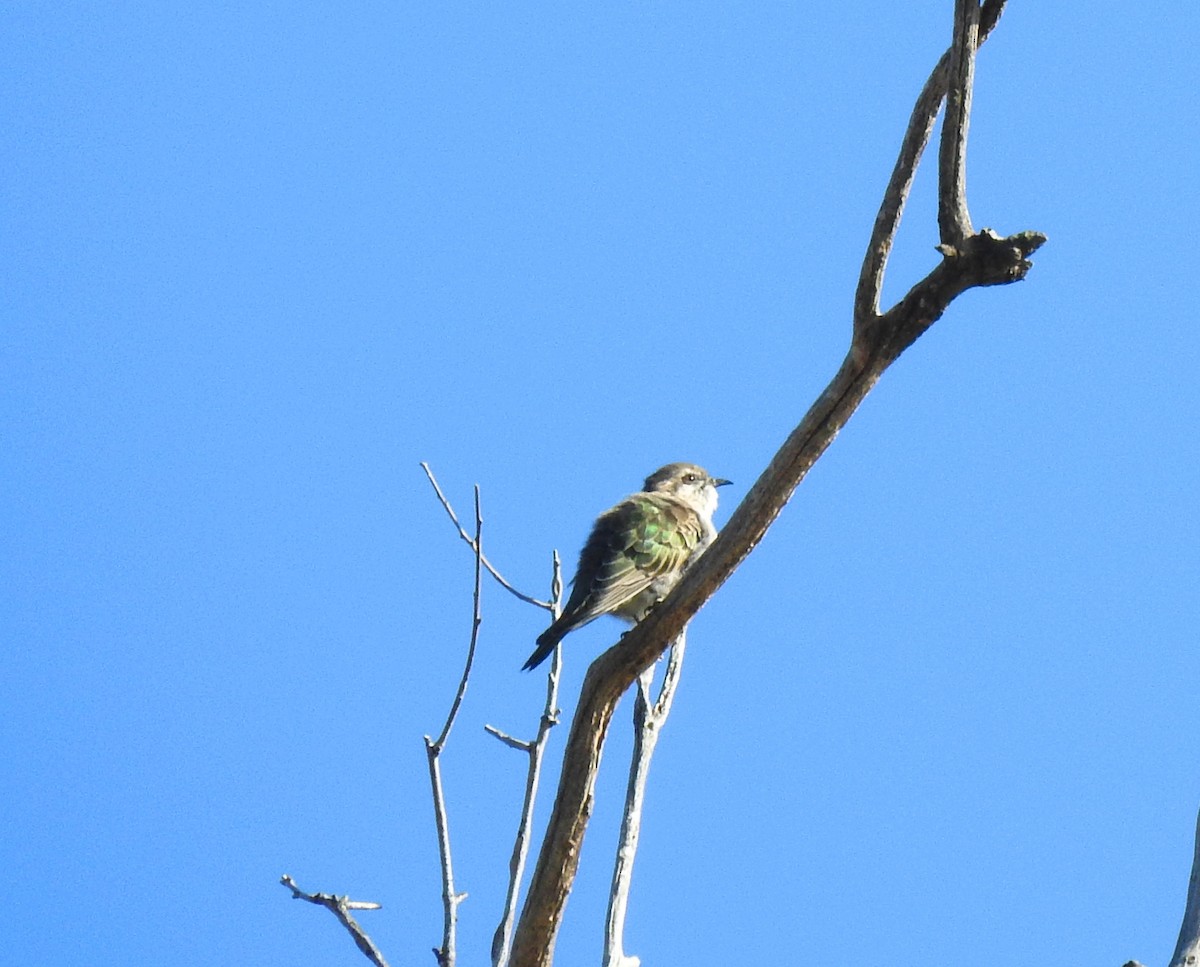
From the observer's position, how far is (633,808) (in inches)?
204

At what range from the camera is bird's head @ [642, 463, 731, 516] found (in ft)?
32.3

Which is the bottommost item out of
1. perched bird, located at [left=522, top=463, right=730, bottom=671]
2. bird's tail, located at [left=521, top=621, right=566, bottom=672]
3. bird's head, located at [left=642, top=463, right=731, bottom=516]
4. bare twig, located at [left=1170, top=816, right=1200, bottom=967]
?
bare twig, located at [left=1170, top=816, right=1200, bottom=967]

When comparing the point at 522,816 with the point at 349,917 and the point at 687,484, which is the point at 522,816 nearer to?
the point at 349,917

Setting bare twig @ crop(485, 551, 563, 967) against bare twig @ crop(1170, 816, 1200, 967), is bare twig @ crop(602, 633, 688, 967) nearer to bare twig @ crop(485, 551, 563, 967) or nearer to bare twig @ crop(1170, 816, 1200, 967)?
bare twig @ crop(485, 551, 563, 967)

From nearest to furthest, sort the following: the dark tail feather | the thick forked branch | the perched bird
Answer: the thick forked branch, the dark tail feather, the perched bird

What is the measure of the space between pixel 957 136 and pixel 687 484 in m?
6.14

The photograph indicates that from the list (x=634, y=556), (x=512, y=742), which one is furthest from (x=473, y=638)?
(x=634, y=556)

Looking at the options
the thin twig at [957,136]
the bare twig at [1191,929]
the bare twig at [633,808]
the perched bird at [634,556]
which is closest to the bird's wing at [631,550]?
the perched bird at [634,556]

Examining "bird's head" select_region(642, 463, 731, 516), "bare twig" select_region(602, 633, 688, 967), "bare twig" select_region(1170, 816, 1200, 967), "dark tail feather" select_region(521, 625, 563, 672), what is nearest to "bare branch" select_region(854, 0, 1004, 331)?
"bare twig" select_region(602, 633, 688, 967)

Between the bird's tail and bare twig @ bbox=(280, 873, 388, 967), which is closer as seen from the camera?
bare twig @ bbox=(280, 873, 388, 967)

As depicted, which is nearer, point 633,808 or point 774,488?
point 774,488

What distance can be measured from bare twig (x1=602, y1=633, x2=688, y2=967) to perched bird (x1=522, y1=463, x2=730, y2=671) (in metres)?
1.49

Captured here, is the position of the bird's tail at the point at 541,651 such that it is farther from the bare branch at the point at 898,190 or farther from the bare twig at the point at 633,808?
the bare branch at the point at 898,190

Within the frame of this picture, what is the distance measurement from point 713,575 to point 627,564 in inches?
138
